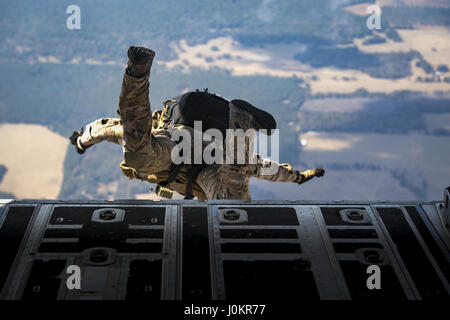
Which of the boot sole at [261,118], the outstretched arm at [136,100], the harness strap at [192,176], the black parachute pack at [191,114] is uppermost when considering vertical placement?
the black parachute pack at [191,114]

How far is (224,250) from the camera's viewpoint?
14867 millimetres

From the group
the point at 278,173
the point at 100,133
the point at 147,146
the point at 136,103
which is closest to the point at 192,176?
the point at 147,146

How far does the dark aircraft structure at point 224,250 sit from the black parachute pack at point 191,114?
17.2 ft

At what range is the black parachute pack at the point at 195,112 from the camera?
71.8ft

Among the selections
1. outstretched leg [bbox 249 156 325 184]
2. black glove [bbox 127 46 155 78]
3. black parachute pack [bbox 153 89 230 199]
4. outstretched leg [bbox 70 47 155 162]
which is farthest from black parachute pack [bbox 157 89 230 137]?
black glove [bbox 127 46 155 78]

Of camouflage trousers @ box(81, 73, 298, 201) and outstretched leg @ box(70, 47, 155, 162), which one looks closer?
outstretched leg @ box(70, 47, 155, 162)

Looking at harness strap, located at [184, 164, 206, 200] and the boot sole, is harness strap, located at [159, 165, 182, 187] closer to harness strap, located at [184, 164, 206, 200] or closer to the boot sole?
harness strap, located at [184, 164, 206, 200]

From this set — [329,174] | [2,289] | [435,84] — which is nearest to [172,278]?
[2,289]

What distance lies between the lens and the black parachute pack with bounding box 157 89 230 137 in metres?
21.9

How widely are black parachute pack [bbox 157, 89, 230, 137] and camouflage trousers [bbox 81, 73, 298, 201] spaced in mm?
1385

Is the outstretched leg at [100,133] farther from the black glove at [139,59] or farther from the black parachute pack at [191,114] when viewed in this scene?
the black glove at [139,59]

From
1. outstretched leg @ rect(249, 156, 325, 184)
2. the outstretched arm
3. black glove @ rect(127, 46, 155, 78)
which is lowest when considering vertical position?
black glove @ rect(127, 46, 155, 78)

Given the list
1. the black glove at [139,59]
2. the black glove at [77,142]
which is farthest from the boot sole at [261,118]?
the black glove at [77,142]
